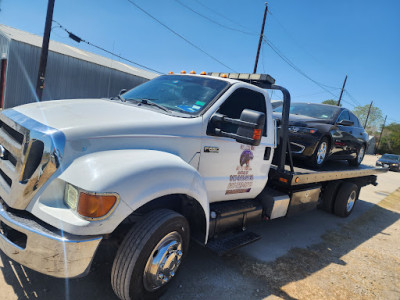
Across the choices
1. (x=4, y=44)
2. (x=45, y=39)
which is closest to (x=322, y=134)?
(x=45, y=39)

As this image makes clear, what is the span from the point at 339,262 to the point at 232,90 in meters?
2.88

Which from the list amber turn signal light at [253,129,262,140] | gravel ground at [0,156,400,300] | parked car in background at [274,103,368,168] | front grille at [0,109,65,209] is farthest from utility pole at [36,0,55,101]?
amber turn signal light at [253,129,262,140]

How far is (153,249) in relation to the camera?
2297mm

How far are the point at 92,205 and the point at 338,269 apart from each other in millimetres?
3435

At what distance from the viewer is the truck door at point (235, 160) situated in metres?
3.02

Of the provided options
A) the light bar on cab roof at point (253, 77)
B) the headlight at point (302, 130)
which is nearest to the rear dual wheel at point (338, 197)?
the headlight at point (302, 130)

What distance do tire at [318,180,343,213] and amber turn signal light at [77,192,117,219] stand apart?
545 centimetres

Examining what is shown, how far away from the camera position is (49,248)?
1908 mm

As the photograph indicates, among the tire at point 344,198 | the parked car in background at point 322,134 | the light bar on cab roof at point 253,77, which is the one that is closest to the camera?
the light bar on cab roof at point 253,77

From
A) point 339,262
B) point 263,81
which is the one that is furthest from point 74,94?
point 339,262

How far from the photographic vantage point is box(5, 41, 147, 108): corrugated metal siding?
16.3 m

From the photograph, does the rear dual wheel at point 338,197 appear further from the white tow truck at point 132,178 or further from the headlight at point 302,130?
the white tow truck at point 132,178

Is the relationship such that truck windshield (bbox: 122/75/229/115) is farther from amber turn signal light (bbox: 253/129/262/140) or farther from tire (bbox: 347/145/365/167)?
tire (bbox: 347/145/365/167)

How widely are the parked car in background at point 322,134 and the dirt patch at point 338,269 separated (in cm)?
153
